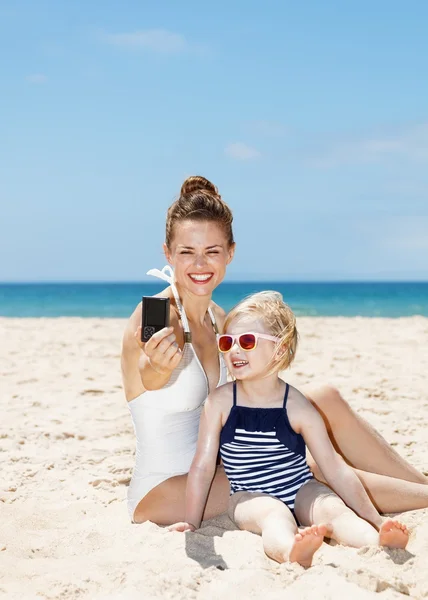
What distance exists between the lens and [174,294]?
3584 mm

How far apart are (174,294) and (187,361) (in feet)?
1.30

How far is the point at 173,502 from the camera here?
11.2ft

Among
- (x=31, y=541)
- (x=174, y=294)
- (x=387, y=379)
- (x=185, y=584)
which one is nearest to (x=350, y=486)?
(x=185, y=584)

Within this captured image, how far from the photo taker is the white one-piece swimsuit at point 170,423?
3.41 metres

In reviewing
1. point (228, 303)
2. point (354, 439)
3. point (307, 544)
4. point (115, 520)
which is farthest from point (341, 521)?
point (228, 303)

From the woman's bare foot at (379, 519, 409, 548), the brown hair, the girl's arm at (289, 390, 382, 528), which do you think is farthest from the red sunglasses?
the woman's bare foot at (379, 519, 409, 548)

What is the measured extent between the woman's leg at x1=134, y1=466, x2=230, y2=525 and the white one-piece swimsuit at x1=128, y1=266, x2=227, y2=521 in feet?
0.13

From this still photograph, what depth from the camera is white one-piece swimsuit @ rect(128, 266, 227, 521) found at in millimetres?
3406

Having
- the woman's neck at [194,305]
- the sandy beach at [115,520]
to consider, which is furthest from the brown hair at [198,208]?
the sandy beach at [115,520]

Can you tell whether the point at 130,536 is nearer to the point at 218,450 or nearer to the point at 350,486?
the point at 218,450

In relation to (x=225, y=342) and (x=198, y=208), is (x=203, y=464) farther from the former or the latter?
(x=198, y=208)

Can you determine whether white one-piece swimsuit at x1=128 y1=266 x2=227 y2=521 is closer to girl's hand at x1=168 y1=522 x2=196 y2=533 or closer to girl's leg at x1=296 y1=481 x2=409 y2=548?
girl's hand at x1=168 y1=522 x2=196 y2=533

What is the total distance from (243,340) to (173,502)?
94 centimetres

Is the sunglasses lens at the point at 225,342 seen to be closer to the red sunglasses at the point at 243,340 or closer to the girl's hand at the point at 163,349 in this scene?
the red sunglasses at the point at 243,340
